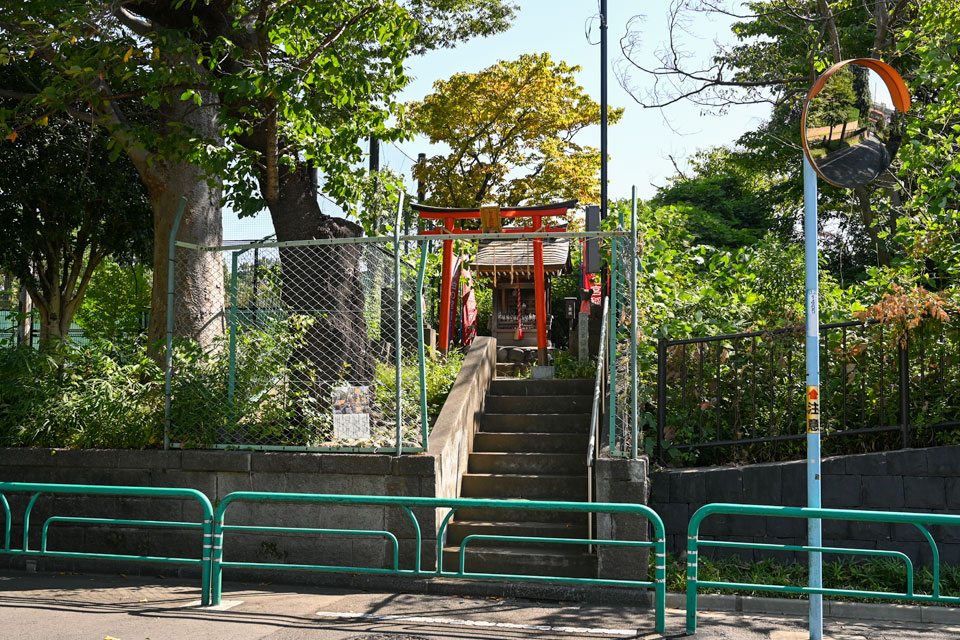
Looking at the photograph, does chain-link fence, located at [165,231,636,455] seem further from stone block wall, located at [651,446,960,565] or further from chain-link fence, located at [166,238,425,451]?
stone block wall, located at [651,446,960,565]

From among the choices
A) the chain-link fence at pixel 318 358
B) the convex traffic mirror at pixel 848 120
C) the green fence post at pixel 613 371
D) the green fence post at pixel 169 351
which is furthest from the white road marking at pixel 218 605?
the convex traffic mirror at pixel 848 120

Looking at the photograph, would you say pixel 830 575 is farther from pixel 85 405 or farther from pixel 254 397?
pixel 85 405

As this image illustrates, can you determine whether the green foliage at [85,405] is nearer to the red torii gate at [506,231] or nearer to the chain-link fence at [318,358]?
the chain-link fence at [318,358]

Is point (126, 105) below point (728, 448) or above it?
above

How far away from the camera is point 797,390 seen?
8672mm

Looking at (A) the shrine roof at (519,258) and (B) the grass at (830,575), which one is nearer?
(B) the grass at (830,575)

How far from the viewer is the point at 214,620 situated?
628 centimetres

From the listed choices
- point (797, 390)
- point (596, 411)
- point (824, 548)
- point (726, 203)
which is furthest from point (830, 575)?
point (726, 203)

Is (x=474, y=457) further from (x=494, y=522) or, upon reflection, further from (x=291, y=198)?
(x=291, y=198)

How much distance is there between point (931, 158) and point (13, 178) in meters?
16.0

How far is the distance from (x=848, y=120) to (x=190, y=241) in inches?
306

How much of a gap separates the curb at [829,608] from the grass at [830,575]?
0.13m

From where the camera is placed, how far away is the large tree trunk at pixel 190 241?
9.89m

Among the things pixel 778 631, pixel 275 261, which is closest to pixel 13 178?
pixel 275 261
